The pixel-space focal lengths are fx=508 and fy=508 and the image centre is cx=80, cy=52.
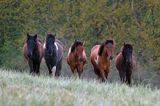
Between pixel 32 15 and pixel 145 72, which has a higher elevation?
pixel 32 15

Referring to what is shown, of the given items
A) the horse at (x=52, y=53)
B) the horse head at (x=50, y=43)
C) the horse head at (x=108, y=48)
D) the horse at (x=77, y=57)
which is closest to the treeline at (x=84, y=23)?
the horse at (x=77, y=57)

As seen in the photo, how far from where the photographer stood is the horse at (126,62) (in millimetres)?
18266

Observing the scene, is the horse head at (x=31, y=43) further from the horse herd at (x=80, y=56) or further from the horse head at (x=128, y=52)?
the horse head at (x=128, y=52)

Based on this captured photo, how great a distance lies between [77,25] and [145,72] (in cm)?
501

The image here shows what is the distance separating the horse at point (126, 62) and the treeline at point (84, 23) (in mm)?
9220

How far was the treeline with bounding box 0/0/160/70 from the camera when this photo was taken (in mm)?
29312

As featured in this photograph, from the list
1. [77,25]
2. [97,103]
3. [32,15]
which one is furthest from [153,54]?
[97,103]

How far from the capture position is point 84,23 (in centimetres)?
3025

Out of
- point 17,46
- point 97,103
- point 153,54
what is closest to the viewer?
point 97,103

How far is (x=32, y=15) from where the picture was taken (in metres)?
31.3

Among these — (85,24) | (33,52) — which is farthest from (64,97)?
(85,24)

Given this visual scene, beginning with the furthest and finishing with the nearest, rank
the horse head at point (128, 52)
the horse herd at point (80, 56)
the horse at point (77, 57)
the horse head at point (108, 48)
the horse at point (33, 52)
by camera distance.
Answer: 1. the horse at point (77, 57)
2. the horse at point (33, 52)
3. the horse head at point (108, 48)
4. the horse herd at point (80, 56)
5. the horse head at point (128, 52)

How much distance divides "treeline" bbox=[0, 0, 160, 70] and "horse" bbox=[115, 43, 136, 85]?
922cm

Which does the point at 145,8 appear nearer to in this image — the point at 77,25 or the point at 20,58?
the point at 77,25
